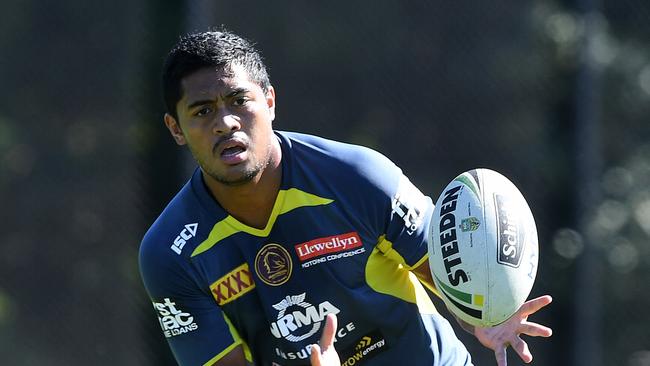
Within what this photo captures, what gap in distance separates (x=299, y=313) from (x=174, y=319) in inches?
16.7

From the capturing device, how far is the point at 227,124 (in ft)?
11.5

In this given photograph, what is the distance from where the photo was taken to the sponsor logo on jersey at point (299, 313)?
3592mm

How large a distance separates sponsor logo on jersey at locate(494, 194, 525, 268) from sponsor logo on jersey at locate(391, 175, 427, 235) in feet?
1.22

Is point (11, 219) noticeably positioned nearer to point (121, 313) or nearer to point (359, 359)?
point (121, 313)

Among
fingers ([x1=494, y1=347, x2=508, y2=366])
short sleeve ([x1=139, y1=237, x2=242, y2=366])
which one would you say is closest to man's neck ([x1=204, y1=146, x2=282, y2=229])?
short sleeve ([x1=139, y1=237, x2=242, y2=366])

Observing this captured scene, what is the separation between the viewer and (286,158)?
12.0ft

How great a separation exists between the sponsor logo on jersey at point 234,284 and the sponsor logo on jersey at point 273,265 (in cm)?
4

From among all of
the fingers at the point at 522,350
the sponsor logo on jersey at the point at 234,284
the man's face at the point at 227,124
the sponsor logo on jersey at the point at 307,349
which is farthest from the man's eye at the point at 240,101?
the fingers at the point at 522,350

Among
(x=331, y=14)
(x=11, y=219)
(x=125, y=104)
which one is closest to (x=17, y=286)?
(x=11, y=219)

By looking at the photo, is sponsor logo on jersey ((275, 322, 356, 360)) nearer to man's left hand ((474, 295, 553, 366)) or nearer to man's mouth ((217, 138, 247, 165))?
man's left hand ((474, 295, 553, 366))

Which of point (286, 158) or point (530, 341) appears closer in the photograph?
point (286, 158)

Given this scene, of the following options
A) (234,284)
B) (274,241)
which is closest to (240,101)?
(274,241)

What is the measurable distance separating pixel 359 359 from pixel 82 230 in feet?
8.17

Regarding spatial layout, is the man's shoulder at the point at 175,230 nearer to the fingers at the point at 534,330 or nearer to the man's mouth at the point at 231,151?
the man's mouth at the point at 231,151
